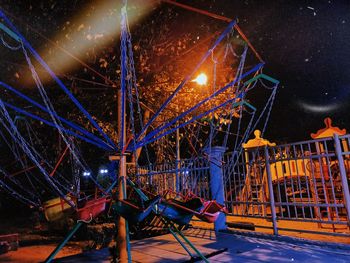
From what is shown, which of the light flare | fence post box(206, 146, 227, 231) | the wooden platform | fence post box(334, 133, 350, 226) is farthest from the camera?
fence post box(206, 146, 227, 231)

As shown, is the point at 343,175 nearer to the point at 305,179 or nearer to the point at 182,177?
the point at 305,179

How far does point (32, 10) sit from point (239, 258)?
6.90 metres

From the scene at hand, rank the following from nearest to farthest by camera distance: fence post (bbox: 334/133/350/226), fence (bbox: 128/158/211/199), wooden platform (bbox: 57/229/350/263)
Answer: wooden platform (bbox: 57/229/350/263) < fence post (bbox: 334/133/350/226) < fence (bbox: 128/158/211/199)

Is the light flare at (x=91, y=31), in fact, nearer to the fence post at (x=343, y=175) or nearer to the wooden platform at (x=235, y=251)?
the wooden platform at (x=235, y=251)

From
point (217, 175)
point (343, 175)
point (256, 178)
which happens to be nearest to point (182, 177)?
point (217, 175)

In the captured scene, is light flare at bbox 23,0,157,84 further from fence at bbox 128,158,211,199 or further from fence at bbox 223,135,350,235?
fence at bbox 223,135,350,235

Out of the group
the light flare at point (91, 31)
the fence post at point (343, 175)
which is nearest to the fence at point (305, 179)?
the fence post at point (343, 175)

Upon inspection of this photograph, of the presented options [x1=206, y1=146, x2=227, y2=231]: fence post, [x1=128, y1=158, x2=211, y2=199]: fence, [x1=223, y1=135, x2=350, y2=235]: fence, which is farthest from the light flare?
[x1=223, y1=135, x2=350, y2=235]: fence

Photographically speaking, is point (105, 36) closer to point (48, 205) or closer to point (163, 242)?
point (48, 205)

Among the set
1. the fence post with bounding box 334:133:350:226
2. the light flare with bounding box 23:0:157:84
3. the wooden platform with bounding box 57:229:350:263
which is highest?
the light flare with bounding box 23:0:157:84

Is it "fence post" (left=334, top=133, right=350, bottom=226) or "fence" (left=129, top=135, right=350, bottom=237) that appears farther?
"fence" (left=129, top=135, right=350, bottom=237)

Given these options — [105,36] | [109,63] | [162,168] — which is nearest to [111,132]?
[162,168]

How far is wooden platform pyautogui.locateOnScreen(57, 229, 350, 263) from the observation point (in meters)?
4.46

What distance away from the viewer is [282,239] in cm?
568
